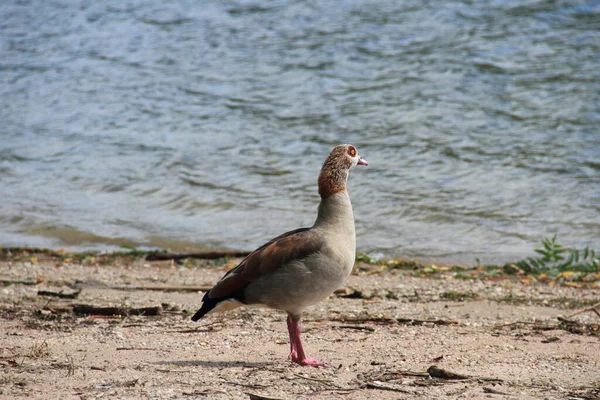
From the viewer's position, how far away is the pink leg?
17.8 ft

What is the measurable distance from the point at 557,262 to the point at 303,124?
725 centimetres


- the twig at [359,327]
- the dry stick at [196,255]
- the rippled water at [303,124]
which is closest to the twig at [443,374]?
the twig at [359,327]

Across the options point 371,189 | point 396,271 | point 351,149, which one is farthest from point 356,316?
point 371,189

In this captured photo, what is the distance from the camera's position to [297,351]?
5512mm

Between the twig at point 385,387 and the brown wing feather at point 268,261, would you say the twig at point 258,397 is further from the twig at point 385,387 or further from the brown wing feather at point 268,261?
the brown wing feather at point 268,261

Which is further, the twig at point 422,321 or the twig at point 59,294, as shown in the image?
the twig at point 59,294

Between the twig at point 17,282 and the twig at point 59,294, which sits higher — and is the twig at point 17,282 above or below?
below

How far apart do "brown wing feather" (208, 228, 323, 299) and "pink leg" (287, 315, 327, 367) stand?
40 cm

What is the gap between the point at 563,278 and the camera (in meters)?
9.03

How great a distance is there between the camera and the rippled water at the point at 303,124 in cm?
1147

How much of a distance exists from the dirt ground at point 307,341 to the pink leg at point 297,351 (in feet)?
0.32

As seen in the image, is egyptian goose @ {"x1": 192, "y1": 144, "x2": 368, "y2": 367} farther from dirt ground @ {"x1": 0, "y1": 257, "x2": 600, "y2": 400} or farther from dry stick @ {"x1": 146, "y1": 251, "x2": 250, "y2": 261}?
dry stick @ {"x1": 146, "y1": 251, "x2": 250, "y2": 261}

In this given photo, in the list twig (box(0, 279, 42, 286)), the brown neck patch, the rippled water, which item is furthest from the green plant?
twig (box(0, 279, 42, 286))

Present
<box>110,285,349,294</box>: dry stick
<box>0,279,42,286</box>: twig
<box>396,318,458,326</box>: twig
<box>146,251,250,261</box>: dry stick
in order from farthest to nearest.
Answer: <box>146,251,250,261</box>: dry stick
<box>0,279,42,286</box>: twig
<box>110,285,349,294</box>: dry stick
<box>396,318,458,326</box>: twig
